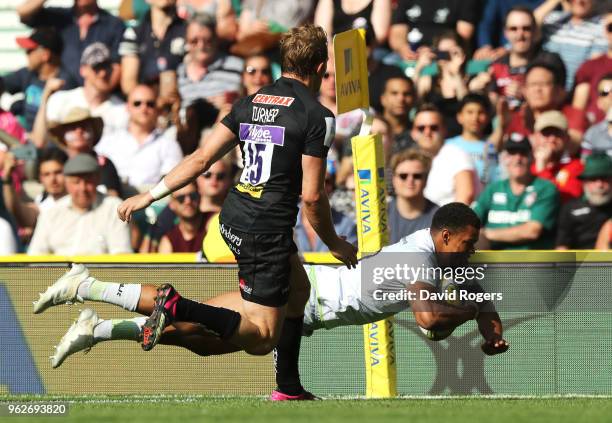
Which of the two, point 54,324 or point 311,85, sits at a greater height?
point 311,85

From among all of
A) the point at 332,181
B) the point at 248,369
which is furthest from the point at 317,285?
the point at 332,181

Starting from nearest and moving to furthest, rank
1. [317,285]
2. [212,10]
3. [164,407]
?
[164,407] < [317,285] < [212,10]

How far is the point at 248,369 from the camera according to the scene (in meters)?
8.43

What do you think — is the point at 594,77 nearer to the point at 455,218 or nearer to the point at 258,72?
the point at 258,72

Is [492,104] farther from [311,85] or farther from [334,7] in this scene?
[311,85]

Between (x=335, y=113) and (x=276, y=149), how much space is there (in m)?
5.40

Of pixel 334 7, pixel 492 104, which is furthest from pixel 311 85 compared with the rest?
pixel 334 7

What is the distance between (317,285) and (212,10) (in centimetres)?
574

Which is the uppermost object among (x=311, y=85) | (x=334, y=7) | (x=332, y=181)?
(x=311, y=85)

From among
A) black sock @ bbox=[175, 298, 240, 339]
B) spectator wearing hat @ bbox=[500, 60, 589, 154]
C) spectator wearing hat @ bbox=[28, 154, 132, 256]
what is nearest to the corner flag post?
black sock @ bbox=[175, 298, 240, 339]

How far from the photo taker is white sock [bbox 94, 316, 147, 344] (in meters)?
7.21

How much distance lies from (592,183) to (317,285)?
3.20 m

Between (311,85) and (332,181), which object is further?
(332,181)

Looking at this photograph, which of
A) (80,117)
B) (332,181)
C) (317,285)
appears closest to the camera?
(317,285)
